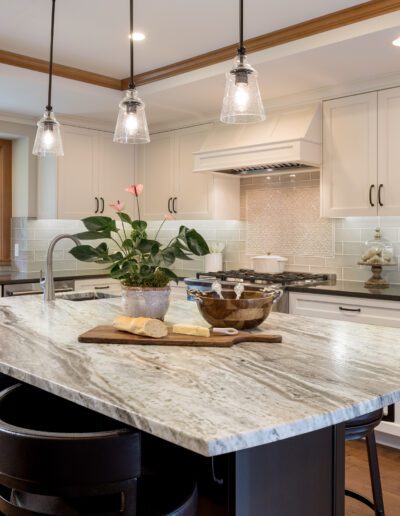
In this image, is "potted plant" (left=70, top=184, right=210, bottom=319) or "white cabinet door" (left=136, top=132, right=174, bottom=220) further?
"white cabinet door" (left=136, top=132, right=174, bottom=220)

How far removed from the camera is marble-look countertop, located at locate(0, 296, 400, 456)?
3.56 ft

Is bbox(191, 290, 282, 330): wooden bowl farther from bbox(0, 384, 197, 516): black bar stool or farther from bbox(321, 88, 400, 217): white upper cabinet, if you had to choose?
bbox(321, 88, 400, 217): white upper cabinet

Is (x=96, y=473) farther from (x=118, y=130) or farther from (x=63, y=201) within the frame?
(x=63, y=201)

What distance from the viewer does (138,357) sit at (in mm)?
1656

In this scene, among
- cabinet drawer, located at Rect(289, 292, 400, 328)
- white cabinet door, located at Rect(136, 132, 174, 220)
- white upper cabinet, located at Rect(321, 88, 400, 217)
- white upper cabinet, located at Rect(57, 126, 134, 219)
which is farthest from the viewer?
white cabinet door, located at Rect(136, 132, 174, 220)

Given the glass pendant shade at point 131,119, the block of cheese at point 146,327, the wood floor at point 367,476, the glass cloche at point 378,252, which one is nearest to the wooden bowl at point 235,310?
the block of cheese at point 146,327

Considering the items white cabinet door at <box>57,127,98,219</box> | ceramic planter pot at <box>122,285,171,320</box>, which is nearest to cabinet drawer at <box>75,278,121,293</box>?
white cabinet door at <box>57,127,98,219</box>

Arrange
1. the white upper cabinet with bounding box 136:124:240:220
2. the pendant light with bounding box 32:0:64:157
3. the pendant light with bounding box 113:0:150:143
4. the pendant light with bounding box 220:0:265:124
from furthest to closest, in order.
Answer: the white upper cabinet with bounding box 136:124:240:220, the pendant light with bounding box 32:0:64:157, the pendant light with bounding box 113:0:150:143, the pendant light with bounding box 220:0:265:124

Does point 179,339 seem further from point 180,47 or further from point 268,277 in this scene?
point 180,47

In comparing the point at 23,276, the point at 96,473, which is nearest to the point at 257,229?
the point at 23,276

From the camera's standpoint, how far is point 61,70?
13.5 feet

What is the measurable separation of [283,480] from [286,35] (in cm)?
285

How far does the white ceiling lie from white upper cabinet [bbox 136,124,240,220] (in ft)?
4.09

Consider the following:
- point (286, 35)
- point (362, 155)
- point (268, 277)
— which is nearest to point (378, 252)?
point (362, 155)
